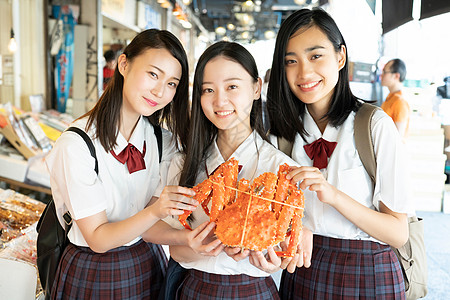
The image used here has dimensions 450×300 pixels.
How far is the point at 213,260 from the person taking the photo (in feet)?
4.26

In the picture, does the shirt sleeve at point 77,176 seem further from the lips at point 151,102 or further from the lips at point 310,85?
the lips at point 310,85

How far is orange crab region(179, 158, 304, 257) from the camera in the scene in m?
1.14

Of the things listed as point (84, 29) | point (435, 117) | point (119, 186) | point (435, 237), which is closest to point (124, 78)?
point (119, 186)

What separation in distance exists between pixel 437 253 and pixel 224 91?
359 centimetres

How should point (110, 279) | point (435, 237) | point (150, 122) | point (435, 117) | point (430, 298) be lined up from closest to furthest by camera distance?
1. point (110, 279)
2. point (150, 122)
3. point (430, 298)
4. point (435, 237)
5. point (435, 117)

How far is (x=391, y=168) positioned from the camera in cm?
127

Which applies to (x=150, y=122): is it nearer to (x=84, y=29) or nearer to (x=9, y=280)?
(x=9, y=280)

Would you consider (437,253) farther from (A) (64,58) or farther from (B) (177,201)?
(A) (64,58)

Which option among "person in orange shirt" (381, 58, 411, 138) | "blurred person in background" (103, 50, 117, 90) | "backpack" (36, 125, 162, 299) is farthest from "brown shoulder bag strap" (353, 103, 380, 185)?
"blurred person in background" (103, 50, 117, 90)

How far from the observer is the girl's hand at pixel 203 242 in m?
1.17

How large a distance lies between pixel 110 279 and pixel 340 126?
1.04 m

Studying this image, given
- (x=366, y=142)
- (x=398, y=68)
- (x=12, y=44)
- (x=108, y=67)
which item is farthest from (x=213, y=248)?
(x=108, y=67)

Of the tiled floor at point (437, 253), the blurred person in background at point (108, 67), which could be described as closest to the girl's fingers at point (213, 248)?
the tiled floor at point (437, 253)

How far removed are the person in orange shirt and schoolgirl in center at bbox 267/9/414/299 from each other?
2933mm
